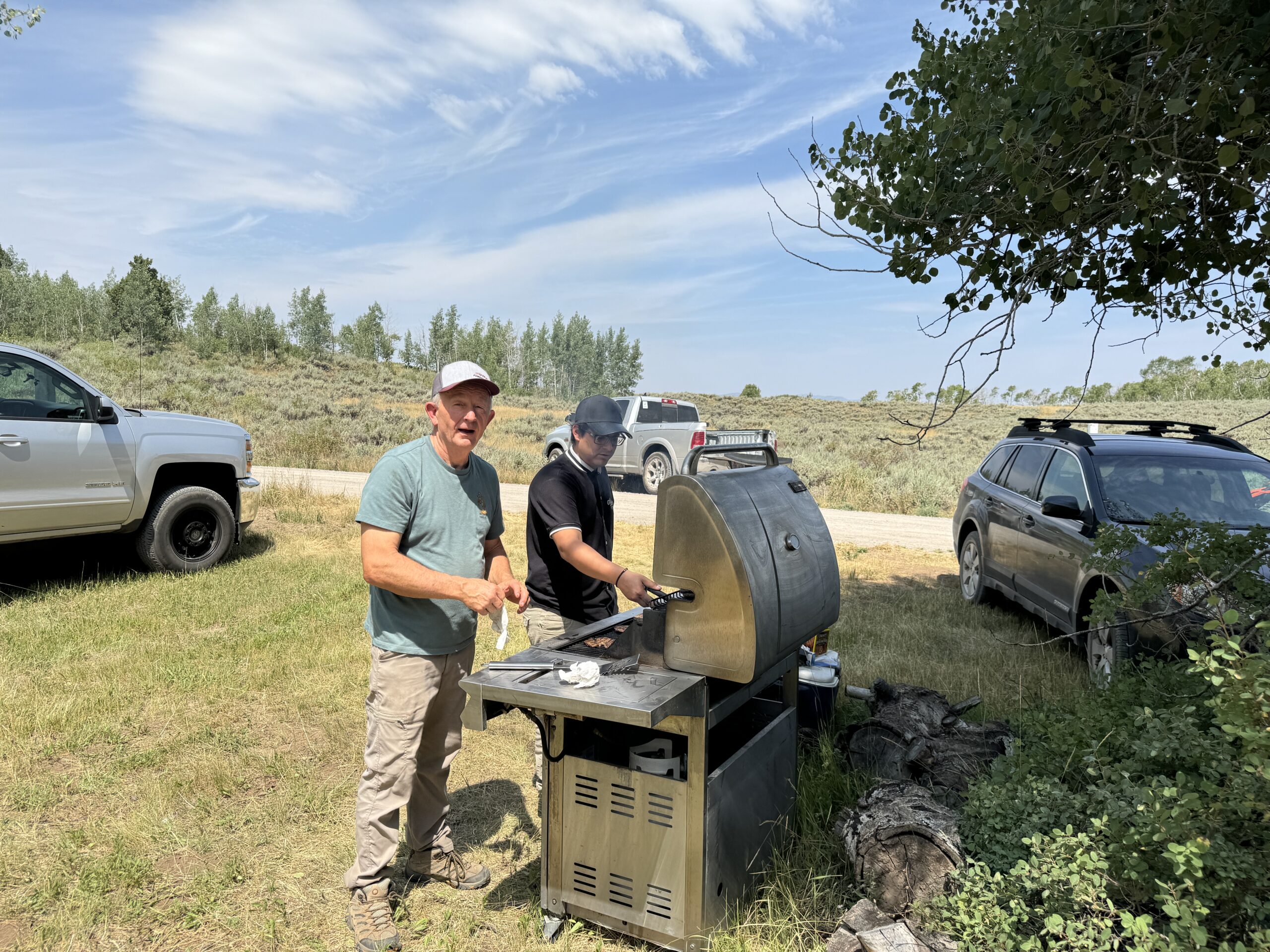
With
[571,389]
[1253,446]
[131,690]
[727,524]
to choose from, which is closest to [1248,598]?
[727,524]

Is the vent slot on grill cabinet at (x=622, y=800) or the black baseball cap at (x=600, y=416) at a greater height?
the black baseball cap at (x=600, y=416)

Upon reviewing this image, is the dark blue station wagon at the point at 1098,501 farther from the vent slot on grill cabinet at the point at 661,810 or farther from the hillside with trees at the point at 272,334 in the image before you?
the hillside with trees at the point at 272,334

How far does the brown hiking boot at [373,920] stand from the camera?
3.00m

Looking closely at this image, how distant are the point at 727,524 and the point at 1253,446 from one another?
103ft

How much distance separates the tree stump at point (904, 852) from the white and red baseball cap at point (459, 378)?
2.32 meters

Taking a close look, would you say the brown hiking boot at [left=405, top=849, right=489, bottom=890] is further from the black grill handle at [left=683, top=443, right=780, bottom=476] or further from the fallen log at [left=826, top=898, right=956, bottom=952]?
the black grill handle at [left=683, top=443, right=780, bottom=476]

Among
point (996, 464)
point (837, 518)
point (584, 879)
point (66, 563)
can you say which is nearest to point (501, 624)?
point (584, 879)

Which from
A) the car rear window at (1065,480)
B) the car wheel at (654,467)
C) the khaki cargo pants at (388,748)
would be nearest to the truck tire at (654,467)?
the car wheel at (654,467)

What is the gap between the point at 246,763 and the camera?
4.68m

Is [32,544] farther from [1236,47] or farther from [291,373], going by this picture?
[291,373]

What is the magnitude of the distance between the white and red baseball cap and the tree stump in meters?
2.32

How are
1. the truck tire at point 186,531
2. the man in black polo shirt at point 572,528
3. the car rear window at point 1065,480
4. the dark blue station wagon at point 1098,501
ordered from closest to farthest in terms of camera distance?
the man in black polo shirt at point 572,528 < the dark blue station wagon at point 1098,501 < the car rear window at point 1065,480 < the truck tire at point 186,531

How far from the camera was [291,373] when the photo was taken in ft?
172

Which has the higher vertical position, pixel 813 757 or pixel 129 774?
pixel 813 757
